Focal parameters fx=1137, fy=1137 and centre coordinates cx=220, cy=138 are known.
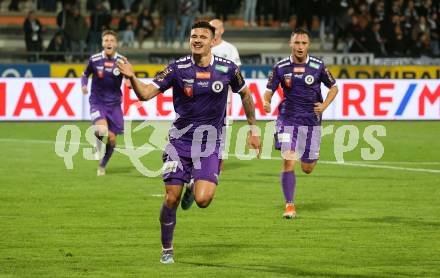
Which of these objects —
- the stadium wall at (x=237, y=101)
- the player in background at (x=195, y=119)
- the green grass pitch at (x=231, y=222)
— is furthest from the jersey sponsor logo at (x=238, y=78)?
the stadium wall at (x=237, y=101)

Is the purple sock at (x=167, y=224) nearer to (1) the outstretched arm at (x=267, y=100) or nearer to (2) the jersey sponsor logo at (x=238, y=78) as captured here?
(2) the jersey sponsor logo at (x=238, y=78)

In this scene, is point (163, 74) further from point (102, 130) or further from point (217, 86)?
point (102, 130)

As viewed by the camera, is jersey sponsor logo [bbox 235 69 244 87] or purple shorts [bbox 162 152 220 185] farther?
jersey sponsor logo [bbox 235 69 244 87]

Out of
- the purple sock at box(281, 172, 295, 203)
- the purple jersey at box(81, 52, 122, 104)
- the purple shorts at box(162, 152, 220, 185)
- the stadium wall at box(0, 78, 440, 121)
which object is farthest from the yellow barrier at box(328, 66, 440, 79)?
the purple shorts at box(162, 152, 220, 185)

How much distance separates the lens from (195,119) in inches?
432

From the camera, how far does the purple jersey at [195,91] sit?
429 inches

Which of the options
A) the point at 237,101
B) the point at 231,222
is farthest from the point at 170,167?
the point at 237,101

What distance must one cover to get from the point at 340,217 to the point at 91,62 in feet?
23.0

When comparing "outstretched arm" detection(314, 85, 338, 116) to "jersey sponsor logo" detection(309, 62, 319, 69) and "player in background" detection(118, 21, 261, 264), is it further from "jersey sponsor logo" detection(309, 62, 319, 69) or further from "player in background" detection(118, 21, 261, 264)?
"player in background" detection(118, 21, 261, 264)

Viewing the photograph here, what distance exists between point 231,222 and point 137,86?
4.03m

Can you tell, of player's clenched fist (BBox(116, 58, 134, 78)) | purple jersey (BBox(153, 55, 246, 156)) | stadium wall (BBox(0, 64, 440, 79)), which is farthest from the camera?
stadium wall (BBox(0, 64, 440, 79))

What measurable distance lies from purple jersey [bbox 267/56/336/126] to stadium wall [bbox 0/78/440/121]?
13.5 meters

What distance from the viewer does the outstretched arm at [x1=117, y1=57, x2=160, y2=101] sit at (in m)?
9.49

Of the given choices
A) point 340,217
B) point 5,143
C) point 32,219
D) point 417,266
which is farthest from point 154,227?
point 5,143
